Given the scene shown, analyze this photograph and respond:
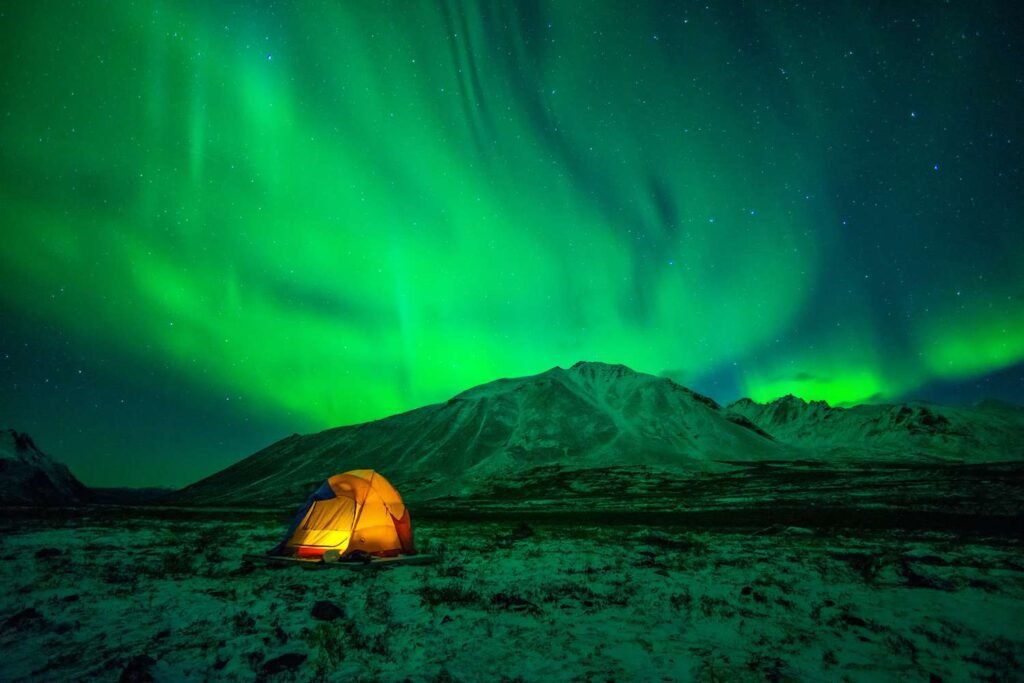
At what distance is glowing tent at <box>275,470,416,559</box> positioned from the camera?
18.0 meters

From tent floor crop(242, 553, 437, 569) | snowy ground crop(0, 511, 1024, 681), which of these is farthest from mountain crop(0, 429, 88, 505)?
snowy ground crop(0, 511, 1024, 681)

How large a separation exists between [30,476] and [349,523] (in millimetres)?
150688

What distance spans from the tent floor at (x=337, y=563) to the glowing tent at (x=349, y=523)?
1.36ft

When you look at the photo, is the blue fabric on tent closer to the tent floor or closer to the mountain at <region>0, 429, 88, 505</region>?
the tent floor

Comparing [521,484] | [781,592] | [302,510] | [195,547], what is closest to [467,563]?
[302,510]

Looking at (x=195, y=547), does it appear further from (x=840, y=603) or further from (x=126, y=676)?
(x=840, y=603)

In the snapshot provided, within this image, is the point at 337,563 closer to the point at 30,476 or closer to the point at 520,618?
the point at 520,618

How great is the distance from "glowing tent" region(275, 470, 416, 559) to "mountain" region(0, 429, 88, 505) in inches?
4815

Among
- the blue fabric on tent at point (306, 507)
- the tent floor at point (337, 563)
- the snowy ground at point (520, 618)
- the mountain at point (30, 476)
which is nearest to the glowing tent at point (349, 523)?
the blue fabric on tent at point (306, 507)

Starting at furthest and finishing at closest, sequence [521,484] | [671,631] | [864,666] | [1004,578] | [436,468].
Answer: [436,468]
[521,484]
[1004,578]
[671,631]
[864,666]

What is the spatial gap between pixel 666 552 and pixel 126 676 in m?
18.9

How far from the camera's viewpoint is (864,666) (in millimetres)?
8672

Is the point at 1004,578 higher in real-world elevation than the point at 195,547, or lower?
lower

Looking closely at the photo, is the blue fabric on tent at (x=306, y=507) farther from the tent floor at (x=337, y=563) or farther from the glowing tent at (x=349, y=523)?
the tent floor at (x=337, y=563)
